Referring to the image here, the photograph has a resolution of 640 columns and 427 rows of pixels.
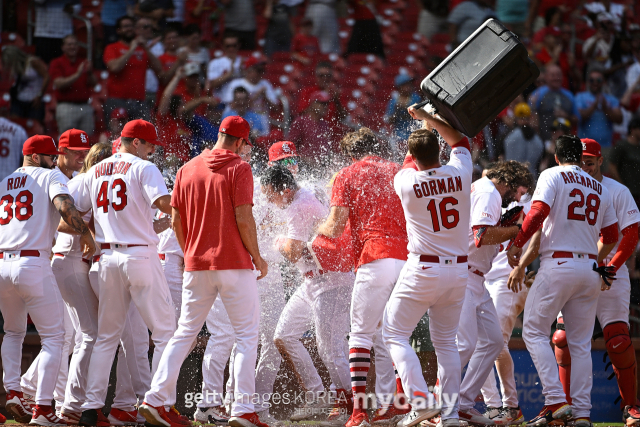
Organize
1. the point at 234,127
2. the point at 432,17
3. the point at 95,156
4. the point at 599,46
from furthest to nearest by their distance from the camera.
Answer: the point at 432,17, the point at 599,46, the point at 95,156, the point at 234,127

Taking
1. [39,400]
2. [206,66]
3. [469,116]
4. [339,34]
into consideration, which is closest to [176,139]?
[206,66]

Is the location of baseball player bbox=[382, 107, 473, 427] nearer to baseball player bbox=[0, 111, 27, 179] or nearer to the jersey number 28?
the jersey number 28

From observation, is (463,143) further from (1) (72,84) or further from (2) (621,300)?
(1) (72,84)

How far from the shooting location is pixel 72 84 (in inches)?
448

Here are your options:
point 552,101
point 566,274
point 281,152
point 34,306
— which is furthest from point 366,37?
point 34,306

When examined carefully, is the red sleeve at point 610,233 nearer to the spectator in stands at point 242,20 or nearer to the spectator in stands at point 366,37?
the spectator in stands at point 366,37

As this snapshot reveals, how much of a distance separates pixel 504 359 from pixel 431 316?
1.63 m

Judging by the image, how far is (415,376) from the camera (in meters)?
5.07

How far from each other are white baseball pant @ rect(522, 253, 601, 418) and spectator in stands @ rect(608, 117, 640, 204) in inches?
220

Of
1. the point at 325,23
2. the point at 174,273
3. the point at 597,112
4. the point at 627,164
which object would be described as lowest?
the point at 174,273

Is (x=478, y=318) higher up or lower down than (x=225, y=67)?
lower down

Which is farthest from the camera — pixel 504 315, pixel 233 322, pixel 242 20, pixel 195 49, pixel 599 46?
pixel 599 46

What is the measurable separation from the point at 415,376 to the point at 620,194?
247 centimetres

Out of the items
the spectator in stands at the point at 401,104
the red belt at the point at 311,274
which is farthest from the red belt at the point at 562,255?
the spectator in stands at the point at 401,104
